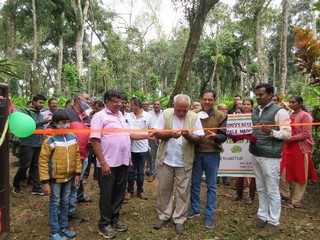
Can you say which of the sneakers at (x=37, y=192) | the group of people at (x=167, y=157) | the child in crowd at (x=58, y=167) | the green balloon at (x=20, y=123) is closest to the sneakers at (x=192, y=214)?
the group of people at (x=167, y=157)

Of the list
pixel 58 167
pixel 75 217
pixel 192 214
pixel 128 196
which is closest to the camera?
pixel 58 167

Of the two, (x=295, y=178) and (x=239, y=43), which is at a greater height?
(x=239, y=43)

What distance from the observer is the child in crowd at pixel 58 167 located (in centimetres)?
335

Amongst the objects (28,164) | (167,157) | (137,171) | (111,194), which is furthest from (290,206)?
(28,164)

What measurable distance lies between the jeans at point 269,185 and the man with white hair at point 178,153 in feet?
2.96

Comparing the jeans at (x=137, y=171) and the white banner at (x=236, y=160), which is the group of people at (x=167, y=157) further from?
the jeans at (x=137, y=171)

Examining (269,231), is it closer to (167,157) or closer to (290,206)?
(290,206)

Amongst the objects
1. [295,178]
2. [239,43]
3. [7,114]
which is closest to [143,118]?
[295,178]

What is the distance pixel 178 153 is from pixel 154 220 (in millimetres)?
1185

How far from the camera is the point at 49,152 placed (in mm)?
3369

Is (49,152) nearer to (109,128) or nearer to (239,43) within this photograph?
(109,128)

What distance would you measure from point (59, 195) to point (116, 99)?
1405mm

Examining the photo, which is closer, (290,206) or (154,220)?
(154,220)

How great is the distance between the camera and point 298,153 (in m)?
4.77
